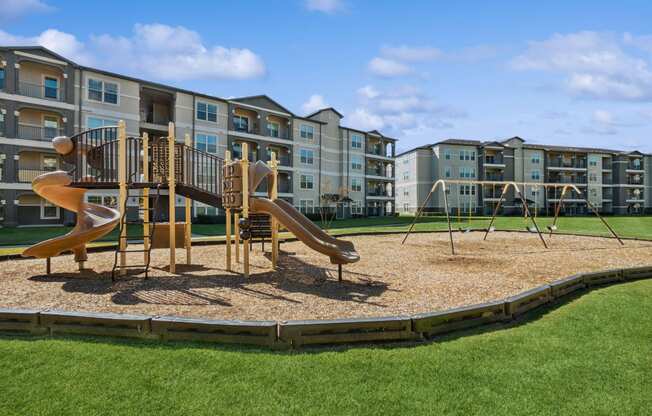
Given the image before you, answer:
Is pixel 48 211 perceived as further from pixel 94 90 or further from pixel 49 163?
pixel 94 90

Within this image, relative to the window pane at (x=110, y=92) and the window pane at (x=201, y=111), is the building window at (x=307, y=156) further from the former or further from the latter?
the window pane at (x=110, y=92)

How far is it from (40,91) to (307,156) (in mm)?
28842

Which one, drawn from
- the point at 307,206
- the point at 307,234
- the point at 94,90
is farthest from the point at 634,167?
the point at 94,90

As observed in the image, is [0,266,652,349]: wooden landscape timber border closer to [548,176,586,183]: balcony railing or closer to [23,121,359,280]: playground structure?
[23,121,359,280]: playground structure

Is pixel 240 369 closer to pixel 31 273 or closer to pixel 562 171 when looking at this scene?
pixel 31 273

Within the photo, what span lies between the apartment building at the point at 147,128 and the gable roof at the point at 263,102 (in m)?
0.12

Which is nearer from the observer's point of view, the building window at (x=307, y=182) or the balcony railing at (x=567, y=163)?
the building window at (x=307, y=182)

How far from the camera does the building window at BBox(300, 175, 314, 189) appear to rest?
48.8 meters

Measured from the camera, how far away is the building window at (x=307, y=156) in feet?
159

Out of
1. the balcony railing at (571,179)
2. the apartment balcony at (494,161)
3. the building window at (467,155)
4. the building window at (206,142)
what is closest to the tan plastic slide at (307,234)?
the building window at (206,142)

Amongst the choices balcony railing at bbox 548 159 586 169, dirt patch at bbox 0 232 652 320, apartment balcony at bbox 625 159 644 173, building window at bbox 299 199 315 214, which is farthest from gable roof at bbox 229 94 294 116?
apartment balcony at bbox 625 159 644 173

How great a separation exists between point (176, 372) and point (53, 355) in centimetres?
168

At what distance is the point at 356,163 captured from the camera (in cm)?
5597

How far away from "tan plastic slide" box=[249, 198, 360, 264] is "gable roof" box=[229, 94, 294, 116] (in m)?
34.3
